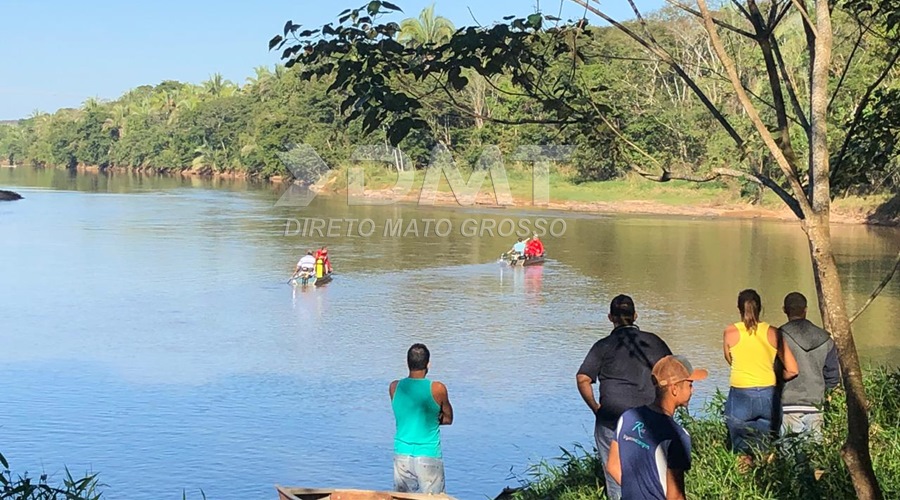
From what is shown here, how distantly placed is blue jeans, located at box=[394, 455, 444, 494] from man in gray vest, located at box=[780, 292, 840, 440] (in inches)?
91.2

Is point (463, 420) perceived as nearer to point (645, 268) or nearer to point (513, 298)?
point (513, 298)

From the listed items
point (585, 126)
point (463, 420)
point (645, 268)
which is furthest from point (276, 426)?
point (645, 268)

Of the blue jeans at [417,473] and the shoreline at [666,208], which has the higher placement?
the shoreline at [666,208]

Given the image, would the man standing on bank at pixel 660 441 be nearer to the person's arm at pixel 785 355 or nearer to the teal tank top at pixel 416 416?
the teal tank top at pixel 416 416

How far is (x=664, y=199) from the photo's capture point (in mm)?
55312

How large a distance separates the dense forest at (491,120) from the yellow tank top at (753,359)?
1.19 m

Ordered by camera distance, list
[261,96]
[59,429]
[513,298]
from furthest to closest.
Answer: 1. [261,96]
2. [513,298]
3. [59,429]

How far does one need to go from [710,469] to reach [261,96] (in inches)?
4160

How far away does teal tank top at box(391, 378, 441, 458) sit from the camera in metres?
6.95

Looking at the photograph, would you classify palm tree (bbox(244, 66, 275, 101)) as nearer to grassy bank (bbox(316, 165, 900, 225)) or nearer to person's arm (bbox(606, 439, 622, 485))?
grassy bank (bbox(316, 165, 900, 225))

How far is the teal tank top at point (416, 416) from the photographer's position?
6.95m

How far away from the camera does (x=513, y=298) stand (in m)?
25.6

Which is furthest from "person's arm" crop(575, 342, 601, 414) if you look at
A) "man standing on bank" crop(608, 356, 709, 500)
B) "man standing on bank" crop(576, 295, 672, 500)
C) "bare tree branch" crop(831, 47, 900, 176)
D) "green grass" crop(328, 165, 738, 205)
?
"green grass" crop(328, 165, 738, 205)

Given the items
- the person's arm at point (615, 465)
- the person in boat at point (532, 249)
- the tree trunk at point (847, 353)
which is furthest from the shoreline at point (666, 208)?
the person's arm at point (615, 465)
